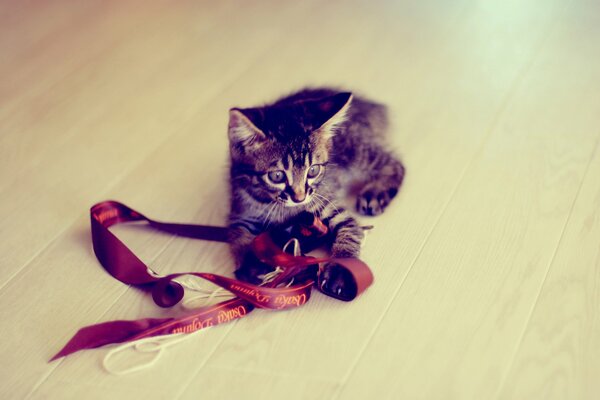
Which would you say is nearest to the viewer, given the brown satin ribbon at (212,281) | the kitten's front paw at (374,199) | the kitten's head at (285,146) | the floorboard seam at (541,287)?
the floorboard seam at (541,287)

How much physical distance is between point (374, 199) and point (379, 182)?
0.08 metres

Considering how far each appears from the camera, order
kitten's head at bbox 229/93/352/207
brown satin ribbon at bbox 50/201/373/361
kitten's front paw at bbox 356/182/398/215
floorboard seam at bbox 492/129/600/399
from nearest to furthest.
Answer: floorboard seam at bbox 492/129/600/399 → brown satin ribbon at bbox 50/201/373/361 → kitten's head at bbox 229/93/352/207 → kitten's front paw at bbox 356/182/398/215

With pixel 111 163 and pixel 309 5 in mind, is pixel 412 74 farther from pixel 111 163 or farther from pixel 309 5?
pixel 111 163

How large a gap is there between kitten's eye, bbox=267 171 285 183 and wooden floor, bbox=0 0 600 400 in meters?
0.23

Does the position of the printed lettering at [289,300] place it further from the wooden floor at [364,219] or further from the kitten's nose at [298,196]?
the kitten's nose at [298,196]

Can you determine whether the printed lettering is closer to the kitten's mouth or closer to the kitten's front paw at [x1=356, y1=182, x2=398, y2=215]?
the kitten's mouth

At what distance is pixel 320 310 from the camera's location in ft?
4.83

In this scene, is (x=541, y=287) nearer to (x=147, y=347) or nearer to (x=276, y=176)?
(x=276, y=176)

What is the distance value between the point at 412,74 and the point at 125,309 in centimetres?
119

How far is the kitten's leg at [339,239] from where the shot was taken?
1.50 metres

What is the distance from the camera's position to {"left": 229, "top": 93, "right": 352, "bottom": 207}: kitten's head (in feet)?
5.03

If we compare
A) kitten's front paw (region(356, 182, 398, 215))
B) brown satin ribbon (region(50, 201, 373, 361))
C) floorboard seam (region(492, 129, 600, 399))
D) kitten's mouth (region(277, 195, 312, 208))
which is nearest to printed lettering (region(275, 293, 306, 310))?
brown satin ribbon (region(50, 201, 373, 361))

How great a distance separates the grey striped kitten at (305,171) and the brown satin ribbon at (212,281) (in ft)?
0.14

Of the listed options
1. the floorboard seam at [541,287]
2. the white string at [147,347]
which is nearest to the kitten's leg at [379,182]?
the floorboard seam at [541,287]
